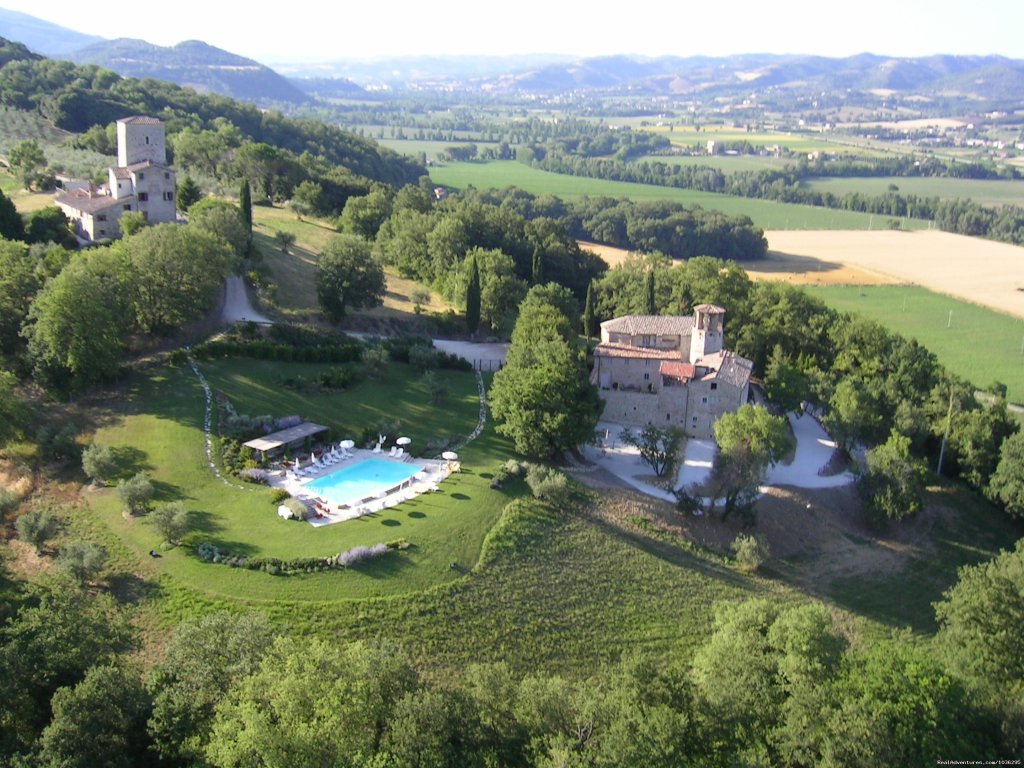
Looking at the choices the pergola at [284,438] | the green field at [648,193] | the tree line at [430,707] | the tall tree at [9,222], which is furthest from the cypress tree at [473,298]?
the green field at [648,193]

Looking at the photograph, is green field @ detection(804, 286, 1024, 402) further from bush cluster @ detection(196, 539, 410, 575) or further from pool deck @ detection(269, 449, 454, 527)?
bush cluster @ detection(196, 539, 410, 575)

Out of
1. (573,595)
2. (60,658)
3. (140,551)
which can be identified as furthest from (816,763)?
(140,551)

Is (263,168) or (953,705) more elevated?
(263,168)

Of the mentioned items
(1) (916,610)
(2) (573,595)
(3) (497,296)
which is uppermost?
(3) (497,296)

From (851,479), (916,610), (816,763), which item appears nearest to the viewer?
(816,763)

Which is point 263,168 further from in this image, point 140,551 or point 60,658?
point 60,658

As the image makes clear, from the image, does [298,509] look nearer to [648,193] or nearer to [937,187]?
[648,193]

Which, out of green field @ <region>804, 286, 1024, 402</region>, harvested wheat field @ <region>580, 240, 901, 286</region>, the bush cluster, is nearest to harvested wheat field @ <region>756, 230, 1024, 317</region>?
harvested wheat field @ <region>580, 240, 901, 286</region>

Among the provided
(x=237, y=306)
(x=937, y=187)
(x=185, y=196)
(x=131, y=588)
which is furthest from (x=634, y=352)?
(x=937, y=187)
